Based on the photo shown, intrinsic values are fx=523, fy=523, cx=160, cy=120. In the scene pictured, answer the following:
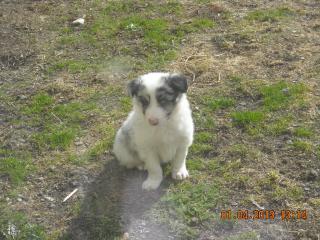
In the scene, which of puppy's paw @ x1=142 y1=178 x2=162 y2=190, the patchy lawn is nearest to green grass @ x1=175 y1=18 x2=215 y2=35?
the patchy lawn

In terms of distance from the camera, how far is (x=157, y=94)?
17.3ft

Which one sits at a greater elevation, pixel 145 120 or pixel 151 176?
pixel 145 120

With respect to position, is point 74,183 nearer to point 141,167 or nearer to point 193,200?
point 141,167

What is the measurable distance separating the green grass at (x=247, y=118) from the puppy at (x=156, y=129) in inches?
51.9

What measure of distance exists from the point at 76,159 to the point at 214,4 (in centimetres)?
531

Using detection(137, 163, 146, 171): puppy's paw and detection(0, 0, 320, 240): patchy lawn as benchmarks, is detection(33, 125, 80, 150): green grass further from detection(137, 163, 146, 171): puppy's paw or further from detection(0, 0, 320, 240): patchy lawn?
detection(137, 163, 146, 171): puppy's paw

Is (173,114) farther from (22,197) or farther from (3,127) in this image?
(3,127)

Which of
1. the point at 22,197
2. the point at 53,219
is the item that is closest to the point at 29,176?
the point at 22,197

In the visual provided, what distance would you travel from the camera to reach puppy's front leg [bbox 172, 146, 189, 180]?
588 centimetres

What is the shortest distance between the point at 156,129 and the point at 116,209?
3.25 feet

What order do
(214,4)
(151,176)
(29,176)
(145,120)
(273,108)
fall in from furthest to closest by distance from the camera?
(214,4) → (273,108) → (29,176) → (151,176) → (145,120)

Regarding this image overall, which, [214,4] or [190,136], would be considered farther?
[214,4]

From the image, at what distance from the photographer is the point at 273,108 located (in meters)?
7.31

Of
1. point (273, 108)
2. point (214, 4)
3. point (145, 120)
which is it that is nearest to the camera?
point (145, 120)
